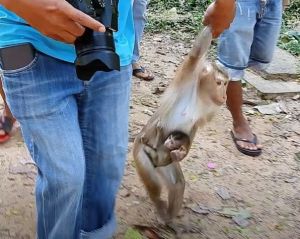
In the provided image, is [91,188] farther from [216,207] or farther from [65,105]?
[216,207]

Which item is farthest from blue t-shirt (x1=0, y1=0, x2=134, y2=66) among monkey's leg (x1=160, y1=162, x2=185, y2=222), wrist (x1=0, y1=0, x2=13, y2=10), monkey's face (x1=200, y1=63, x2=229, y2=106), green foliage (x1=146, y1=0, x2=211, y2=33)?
green foliage (x1=146, y1=0, x2=211, y2=33)

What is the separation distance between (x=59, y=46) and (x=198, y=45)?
723 millimetres

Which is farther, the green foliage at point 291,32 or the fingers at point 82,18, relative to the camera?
the green foliage at point 291,32

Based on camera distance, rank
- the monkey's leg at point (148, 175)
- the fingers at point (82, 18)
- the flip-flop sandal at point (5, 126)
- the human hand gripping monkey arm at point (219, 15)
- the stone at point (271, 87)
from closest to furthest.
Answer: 1. the fingers at point (82, 18)
2. the human hand gripping monkey arm at point (219, 15)
3. the monkey's leg at point (148, 175)
4. the flip-flop sandal at point (5, 126)
5. the stone at point (271, 87)

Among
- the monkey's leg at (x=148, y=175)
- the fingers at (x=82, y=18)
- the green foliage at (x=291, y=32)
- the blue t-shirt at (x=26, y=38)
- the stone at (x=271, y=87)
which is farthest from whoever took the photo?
the green foliage at (x=291, y=32)

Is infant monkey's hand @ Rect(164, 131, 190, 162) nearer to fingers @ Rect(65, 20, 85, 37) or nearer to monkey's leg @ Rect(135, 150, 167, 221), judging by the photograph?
monkey's leg @ Rect(135, 150, 167, 221)

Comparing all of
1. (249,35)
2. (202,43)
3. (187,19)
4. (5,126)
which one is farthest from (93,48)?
(187,19)

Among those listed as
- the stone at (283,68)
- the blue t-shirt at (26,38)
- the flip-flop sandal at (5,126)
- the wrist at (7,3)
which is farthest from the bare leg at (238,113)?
the wrist at (7,3)

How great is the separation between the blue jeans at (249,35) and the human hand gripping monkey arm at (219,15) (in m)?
1.21

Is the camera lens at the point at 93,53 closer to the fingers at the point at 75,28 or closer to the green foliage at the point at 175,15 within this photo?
the fingers at the point at 75,28

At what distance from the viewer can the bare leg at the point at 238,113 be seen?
3855 millimetres

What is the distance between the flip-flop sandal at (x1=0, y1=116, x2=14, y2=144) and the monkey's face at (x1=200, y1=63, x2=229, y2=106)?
1.64 metres

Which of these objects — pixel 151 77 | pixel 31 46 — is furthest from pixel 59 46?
pixel 151 77

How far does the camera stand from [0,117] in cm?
383
